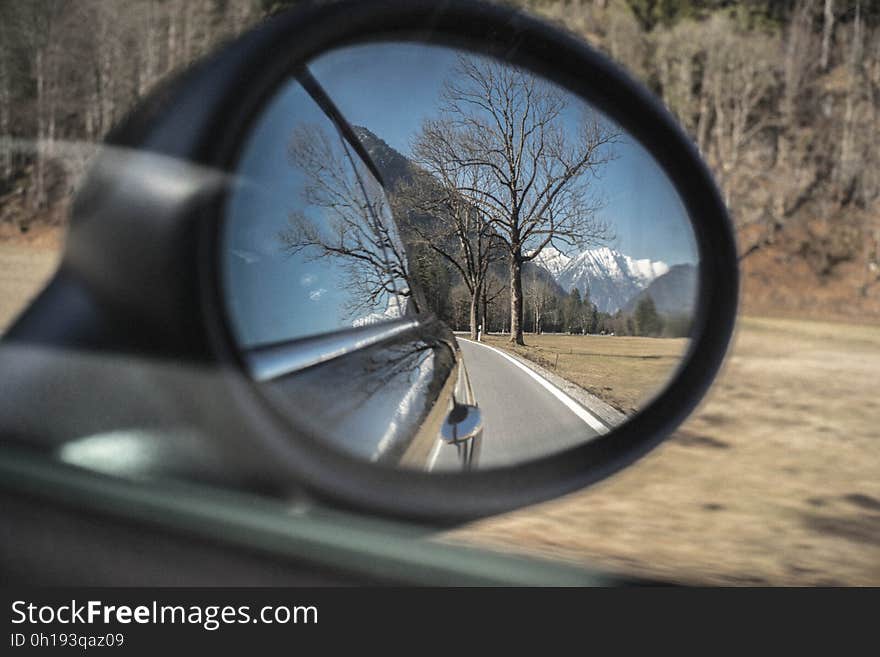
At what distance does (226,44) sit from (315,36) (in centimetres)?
16

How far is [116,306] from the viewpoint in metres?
1.35

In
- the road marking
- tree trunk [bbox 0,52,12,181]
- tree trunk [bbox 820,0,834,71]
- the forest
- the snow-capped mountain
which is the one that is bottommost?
the road marking

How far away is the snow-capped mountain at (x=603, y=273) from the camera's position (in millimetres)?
1746

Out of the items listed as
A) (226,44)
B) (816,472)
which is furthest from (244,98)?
(816,472)

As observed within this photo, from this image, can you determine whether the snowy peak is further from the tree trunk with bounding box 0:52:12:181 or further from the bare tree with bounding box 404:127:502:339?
the tree trunk with bounding box 0:52:12:181

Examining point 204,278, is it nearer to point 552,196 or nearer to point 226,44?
point 226,44

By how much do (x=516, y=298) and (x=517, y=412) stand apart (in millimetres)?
238

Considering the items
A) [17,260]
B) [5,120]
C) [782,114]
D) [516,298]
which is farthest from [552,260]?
[782,114]

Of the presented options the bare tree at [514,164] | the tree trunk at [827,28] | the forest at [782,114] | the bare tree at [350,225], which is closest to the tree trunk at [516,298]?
the bare tree at [514,164]

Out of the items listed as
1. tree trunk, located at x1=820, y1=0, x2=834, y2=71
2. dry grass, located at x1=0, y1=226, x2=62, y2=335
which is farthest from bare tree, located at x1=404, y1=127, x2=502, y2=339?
tree trunk, located at x1=820, y1=0, x2=834, y2=71

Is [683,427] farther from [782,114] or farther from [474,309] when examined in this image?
[782,114]

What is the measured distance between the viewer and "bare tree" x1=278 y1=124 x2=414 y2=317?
1810mm

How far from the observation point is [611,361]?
1.89m

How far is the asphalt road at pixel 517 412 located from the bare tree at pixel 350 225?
0.78 feet
